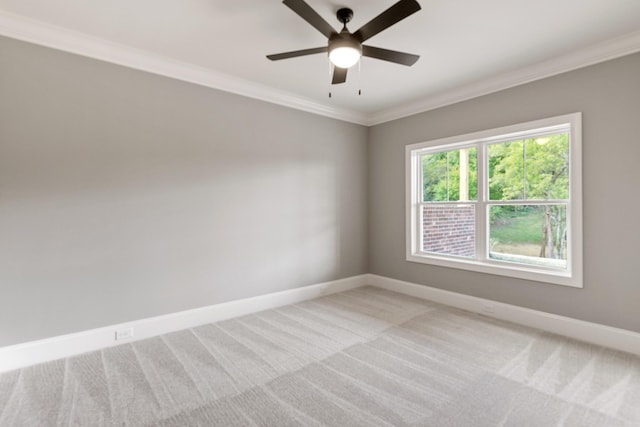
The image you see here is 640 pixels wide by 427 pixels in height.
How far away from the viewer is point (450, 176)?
4.28 meters

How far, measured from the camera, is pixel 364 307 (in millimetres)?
4000

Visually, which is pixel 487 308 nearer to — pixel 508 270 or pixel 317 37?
pixel 508 270

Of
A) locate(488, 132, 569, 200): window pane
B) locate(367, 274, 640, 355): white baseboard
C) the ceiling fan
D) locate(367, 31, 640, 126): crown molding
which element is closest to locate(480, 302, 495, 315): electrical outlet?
locate(367, 274, 640, 355): white baseboard

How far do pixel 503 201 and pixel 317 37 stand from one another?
2.85m

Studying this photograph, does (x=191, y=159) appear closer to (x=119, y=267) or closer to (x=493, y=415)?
(x=119, y=267)

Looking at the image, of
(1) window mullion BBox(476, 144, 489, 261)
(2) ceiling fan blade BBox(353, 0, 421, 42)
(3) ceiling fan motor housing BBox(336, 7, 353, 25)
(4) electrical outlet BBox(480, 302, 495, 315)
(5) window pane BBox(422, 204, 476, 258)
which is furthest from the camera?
(5) window pane BBox(422, 204, 476, 258)

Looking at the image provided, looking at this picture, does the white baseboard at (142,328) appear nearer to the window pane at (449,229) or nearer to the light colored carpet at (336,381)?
the light colored carpet at (336,381)

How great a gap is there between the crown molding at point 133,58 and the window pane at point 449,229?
243 cm

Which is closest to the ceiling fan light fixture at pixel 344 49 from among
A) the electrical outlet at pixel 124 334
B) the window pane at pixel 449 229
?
the window pane at pixel 449 229

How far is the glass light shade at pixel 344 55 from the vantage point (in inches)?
87.1

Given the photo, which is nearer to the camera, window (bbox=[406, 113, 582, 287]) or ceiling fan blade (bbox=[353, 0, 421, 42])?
ceiling fan blade (bbox=[353, 0, 421, 42])

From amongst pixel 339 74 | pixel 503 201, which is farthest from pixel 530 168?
pixel 339 74

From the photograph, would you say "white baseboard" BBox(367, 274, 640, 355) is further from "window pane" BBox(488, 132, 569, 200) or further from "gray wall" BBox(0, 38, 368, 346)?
"gray wall" BBox(0, 38, 368, 346)

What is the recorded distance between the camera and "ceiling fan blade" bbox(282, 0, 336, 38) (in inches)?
72.2
